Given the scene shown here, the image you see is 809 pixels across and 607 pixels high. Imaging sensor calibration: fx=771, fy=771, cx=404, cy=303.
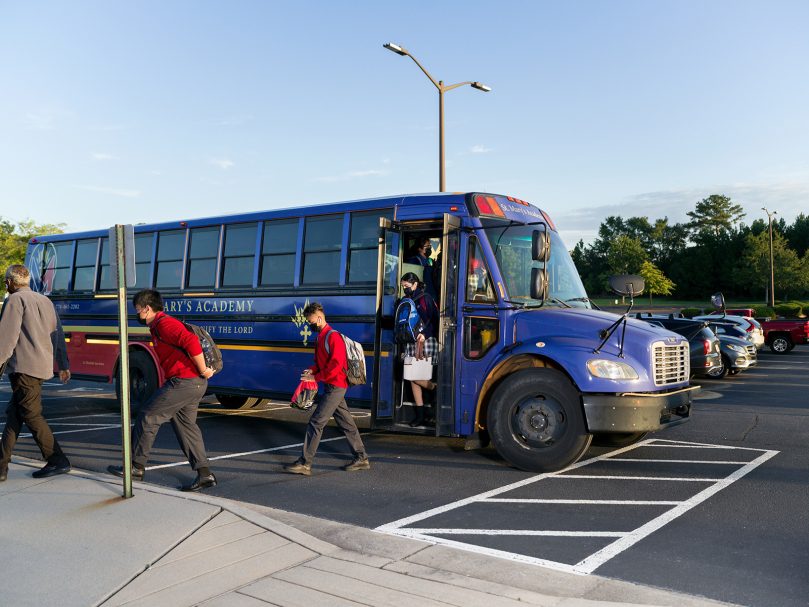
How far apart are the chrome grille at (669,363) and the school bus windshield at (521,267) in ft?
3.56

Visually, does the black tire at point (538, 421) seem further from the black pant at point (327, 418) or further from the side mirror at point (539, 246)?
the black pant at point (327, 418)

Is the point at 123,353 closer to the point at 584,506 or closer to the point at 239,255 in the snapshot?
the point at 584,506

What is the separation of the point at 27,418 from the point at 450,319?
13.7ft

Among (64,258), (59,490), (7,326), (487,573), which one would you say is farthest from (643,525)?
(64,258)

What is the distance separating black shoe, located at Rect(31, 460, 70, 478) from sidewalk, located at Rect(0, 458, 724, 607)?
1.03m

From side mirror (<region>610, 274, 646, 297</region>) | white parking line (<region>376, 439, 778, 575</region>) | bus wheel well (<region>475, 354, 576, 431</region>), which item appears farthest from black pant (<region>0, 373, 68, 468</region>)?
side mirror (<region>610, 274, 646, 297</region>)

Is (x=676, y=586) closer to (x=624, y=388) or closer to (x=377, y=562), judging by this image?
(x=377, y=562)

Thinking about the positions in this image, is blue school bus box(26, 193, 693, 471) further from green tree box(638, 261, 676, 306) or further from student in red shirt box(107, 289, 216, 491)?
green tree box(638, 261, 676, 306)

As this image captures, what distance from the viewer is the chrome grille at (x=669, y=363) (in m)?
7.58

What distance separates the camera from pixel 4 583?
14.3 feet

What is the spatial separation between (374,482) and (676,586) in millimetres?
3396

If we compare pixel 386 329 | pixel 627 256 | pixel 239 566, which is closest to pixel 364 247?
pixel 386 329

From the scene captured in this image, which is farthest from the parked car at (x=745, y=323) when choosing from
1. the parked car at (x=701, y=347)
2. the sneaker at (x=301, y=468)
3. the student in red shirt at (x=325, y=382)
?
the sneaker at (x=301, y=468)

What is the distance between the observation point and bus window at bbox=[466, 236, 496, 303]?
26.6 feet
